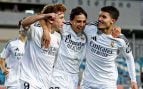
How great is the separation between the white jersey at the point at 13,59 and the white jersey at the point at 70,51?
2562 millimetres

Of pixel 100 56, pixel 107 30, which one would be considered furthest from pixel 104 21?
pixel 100 56

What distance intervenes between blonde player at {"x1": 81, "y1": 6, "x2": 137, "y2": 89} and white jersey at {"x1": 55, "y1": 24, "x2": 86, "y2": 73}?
0.18 m

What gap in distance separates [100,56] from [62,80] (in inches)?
28.1

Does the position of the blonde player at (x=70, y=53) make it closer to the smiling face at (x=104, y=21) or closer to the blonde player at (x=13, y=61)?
the smiling face at (x=104, y=21)

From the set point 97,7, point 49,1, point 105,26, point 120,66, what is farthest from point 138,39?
point 105,26

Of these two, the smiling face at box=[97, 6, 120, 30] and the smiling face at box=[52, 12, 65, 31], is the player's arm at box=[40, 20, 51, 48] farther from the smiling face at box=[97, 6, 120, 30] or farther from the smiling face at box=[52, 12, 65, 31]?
the smiling face at box=[97, 6, 120, 30]

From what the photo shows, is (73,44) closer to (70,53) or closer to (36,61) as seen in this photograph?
(70,53)

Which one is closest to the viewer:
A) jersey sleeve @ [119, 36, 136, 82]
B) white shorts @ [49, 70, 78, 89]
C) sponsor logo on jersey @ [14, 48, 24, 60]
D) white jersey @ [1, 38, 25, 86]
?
white shorts @ [49, 70, 78, 89]

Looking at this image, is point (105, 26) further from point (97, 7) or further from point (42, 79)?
point (97, 7)

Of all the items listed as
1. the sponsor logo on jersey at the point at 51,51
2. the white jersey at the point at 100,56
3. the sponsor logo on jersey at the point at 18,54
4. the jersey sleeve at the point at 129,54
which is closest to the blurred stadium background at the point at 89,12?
the sponsor logo on jersey at the point at 18,54

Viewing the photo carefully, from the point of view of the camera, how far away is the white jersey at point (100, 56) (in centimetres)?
816

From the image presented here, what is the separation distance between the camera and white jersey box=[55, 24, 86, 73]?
795 cm

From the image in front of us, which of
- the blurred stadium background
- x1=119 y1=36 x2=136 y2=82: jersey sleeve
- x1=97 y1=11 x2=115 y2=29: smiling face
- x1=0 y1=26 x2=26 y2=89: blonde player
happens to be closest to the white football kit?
x1=97 y1=11 x2=115 y2=29: smiling face

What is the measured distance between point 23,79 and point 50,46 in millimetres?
594
